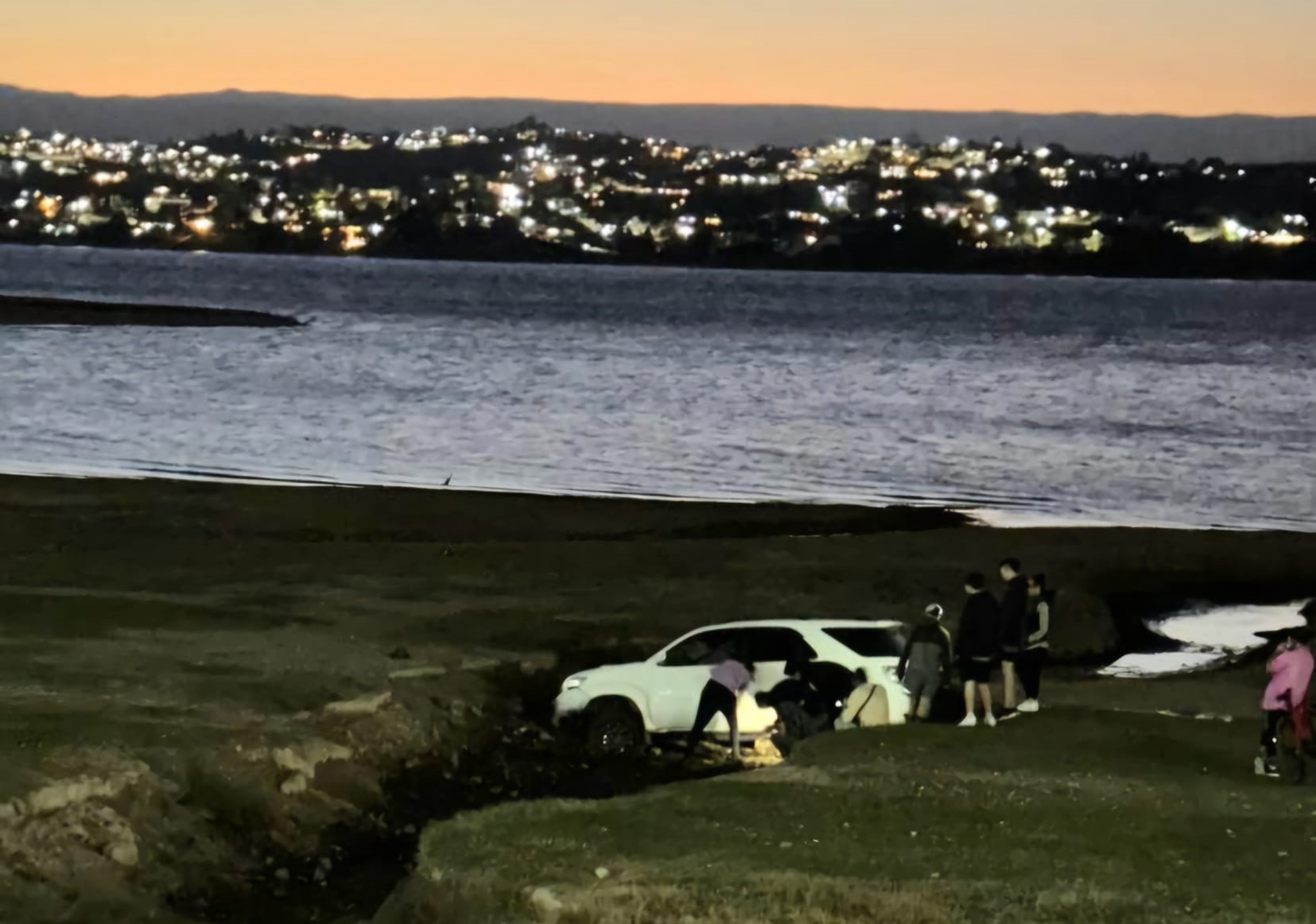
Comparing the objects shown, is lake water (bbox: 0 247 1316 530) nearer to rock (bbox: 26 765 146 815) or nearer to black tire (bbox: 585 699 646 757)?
black tire (bbox: 585 699 646 757)

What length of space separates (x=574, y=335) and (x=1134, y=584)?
115m

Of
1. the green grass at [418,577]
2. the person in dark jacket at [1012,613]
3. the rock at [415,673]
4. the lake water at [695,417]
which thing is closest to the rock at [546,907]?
the green grass at [418,577]

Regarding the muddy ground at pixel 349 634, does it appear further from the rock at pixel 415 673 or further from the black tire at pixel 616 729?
the black tire at pixel 616 729

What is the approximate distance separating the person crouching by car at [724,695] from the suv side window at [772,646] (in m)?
0.87

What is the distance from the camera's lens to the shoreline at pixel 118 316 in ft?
415

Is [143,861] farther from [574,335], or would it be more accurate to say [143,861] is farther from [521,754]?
[574,335]

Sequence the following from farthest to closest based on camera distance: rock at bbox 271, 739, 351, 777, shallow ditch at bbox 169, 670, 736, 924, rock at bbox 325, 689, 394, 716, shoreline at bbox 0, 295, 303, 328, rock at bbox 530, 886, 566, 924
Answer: shoreline at bbox 0, 295, 303, 328 < rock at bbox 325, 689, 394, 716 < rock at bbox 271, 739, 351, 777 < shallow ditch at bbox 169, 670, 736, 924 < rock at bbox 530, 886, 566, 924

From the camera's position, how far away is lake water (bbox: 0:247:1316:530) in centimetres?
5034

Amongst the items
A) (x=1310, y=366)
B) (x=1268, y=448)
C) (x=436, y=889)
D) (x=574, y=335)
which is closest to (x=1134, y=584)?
(x=436, y=889)

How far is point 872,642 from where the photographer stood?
18797mm

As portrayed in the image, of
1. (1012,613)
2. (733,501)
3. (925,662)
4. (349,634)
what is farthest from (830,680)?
(733,501)

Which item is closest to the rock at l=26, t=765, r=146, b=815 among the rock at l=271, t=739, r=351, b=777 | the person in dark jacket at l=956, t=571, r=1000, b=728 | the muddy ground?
the muddy ground

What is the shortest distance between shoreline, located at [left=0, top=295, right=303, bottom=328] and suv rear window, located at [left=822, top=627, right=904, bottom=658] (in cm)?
11171

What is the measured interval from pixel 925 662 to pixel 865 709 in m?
0.77
